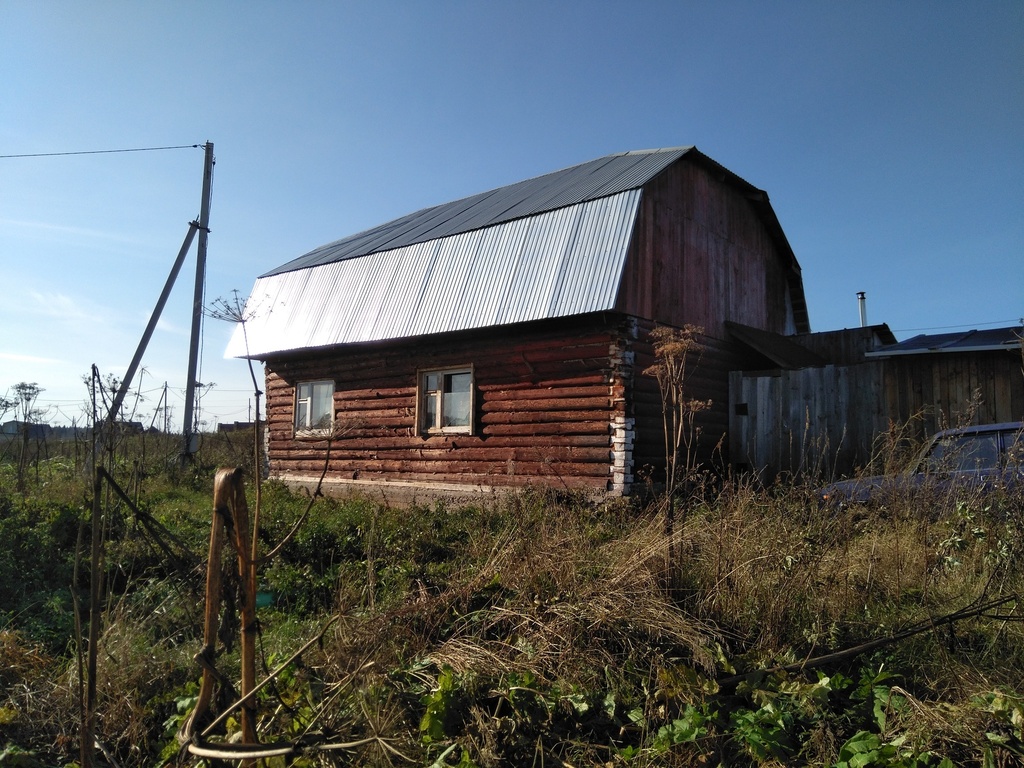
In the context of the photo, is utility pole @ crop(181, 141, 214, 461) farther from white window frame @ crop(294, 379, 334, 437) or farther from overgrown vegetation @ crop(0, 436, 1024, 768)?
overgrown vegetation @ crop(0, 436, 1024, 768)

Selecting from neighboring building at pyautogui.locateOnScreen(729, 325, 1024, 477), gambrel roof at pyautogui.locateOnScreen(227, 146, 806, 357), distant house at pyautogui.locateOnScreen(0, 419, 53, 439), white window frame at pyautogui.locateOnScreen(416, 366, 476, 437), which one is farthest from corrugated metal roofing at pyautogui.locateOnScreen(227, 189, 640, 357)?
distant house at pyautogui.locateOnScreen(0, 419, 53, 439)

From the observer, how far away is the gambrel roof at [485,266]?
11070 millimetres

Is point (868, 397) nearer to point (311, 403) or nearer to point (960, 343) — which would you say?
Answer: point (960, 343)

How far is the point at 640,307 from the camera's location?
36.6ft

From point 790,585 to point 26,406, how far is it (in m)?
14.5

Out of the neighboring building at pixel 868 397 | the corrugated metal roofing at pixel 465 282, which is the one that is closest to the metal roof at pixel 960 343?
the neighboring building at pixel 868 397

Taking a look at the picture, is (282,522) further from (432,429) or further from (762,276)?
(762,276)

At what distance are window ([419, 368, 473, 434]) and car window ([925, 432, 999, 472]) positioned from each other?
7.32 metres

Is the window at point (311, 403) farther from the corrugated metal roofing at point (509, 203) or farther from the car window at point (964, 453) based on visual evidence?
the car window at point (964, 453)

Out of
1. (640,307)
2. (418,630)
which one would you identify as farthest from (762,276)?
(418,630)

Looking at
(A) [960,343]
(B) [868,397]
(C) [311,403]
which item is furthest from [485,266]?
(A) [960,343]

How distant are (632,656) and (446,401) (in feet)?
31.0

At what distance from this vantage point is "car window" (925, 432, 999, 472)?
6.05 metres

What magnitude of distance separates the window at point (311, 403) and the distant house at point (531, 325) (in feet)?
0.16
